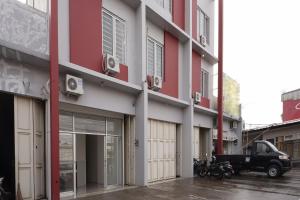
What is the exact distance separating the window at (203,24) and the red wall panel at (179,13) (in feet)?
10.8

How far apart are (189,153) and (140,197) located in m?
7.38

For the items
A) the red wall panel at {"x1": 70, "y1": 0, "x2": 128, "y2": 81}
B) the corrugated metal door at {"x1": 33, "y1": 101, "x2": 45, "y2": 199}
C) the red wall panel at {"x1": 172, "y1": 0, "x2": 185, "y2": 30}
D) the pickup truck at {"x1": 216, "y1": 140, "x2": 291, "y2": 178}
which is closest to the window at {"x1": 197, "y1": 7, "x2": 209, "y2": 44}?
the red wall panel at {"x1": 172, "y1": 0, "x2": 185, "y2": 30}

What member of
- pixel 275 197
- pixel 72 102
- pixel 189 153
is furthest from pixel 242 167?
pixel 72 102

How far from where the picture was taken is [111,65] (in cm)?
1302

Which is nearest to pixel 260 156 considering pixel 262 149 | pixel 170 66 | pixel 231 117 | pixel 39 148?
pixel 262 149

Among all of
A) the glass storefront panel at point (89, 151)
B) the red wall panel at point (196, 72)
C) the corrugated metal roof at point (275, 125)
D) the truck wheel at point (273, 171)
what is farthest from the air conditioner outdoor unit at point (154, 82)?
the corrugated metal roof at point (275, 125)

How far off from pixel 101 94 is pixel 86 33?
2.21m

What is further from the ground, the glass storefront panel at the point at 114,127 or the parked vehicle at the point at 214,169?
the glass storefront panel at the point at 114,127

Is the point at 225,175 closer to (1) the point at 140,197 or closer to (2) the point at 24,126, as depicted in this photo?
(1) the point at 140,197

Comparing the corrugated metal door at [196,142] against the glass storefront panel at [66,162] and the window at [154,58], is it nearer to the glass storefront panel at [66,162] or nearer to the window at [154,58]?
the window at [154,58]

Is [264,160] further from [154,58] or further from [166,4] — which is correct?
[166,4]

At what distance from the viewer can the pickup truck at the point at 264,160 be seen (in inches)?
792

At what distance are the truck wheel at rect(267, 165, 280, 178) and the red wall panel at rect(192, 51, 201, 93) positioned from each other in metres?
5.99

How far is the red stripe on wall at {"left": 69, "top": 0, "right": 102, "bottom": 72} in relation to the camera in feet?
38.1
